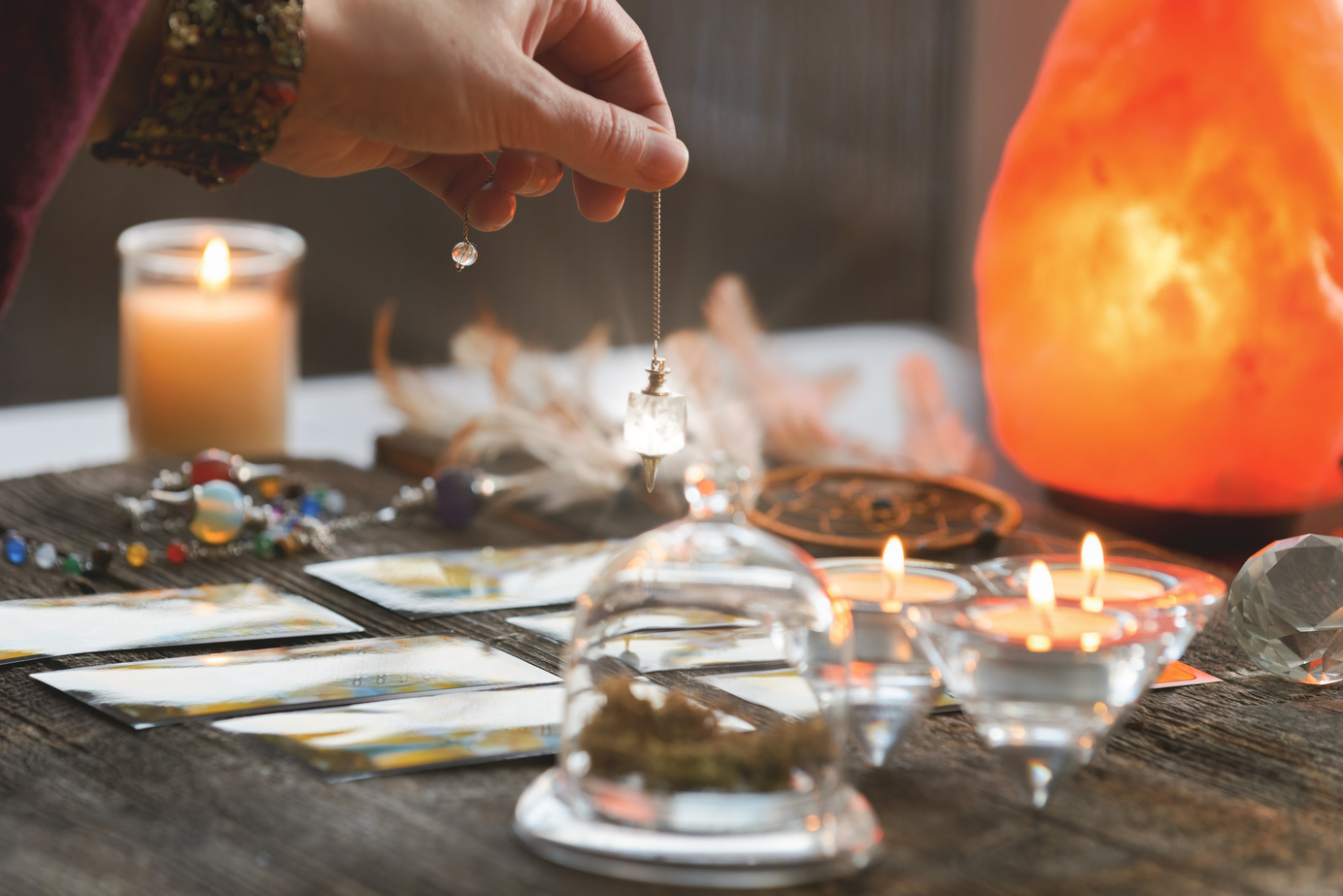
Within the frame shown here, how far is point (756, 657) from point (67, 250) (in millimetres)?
1262

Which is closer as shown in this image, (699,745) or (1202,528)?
(699,745)

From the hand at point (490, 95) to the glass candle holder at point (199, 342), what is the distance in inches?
16.6

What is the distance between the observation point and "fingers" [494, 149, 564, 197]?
734 mm

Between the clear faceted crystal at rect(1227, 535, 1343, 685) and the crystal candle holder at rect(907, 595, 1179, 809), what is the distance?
0.17m

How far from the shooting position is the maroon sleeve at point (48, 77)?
574 mm

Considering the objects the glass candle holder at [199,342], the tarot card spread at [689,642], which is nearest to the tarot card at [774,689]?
the tarot card spread at [689,642]

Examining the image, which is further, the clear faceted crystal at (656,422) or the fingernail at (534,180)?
the fingernail at (534,180)

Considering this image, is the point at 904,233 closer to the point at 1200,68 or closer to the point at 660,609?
the point at 1200,68

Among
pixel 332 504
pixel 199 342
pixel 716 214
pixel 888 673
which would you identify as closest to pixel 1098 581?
pixel 888 673

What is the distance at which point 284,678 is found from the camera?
631mm

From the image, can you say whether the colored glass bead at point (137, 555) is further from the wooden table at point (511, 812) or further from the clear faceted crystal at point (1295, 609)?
the clear faceted crystal at point (1295, 609)

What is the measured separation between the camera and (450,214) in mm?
1823

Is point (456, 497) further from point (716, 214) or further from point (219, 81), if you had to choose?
point (716, 214)

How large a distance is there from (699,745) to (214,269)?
81 cm
